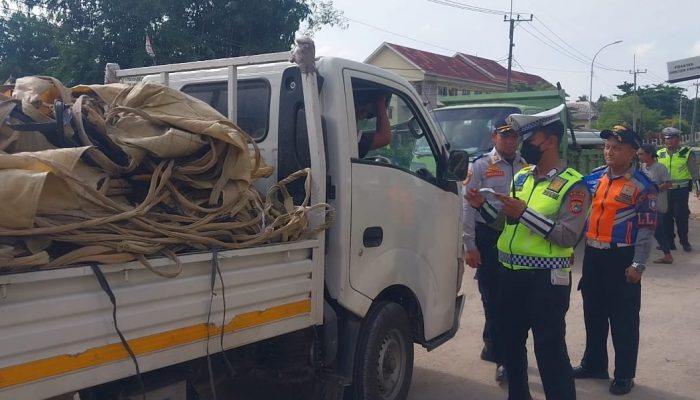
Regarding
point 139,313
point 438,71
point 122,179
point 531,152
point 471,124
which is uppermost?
point 438,71

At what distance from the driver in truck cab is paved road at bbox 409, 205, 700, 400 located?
71.3 inches

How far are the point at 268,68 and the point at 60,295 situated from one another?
1978 mm

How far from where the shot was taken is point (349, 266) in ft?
12.0

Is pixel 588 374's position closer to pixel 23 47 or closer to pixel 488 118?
pixel 488 118

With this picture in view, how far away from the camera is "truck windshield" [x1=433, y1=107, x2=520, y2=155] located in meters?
9.21

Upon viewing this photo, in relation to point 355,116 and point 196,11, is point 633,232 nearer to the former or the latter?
point 355,116

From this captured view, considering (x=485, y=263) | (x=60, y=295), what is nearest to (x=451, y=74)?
(x=485, y=263)

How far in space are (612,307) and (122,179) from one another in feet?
11.7

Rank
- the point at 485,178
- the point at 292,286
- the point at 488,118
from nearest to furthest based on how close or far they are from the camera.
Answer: the point at 292,286, the point at 485,178, the point at 488,118

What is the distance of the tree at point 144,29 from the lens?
14633mm

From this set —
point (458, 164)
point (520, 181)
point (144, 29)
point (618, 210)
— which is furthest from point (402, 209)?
point (144, 29)

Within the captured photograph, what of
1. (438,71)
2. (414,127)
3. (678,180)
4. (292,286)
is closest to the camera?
(292,286)

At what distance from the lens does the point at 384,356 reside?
405 cm

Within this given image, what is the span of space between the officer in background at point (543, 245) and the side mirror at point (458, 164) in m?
0.37
